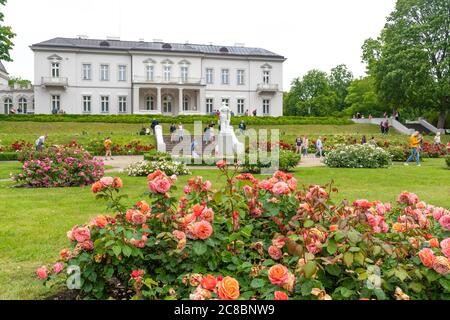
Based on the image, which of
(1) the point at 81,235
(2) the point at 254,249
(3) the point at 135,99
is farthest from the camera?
(3) the point at 135,99

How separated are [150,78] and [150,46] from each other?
4055 mm

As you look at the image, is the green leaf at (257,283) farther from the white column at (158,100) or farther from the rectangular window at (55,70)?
the rectangular window at (55,70)

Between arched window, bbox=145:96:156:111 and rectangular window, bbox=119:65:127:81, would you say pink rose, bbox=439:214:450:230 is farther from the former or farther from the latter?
rectangular window, bbox=119:65:127:81

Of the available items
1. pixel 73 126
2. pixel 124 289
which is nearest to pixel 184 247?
pixel 124 289

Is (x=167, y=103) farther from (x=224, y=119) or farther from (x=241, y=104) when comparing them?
(x=224, y=119)

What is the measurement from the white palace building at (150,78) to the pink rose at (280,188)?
4689 centimetres

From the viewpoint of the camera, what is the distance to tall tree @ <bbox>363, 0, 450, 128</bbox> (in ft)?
122

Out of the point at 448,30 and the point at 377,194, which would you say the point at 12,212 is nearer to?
the point at 377,194

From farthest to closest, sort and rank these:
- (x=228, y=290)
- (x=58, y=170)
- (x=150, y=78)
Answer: (x=150, y=78)
(x=58, y=170)
(x=228, y=290)

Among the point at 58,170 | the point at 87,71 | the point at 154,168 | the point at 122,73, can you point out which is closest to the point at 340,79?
the point at 122,73

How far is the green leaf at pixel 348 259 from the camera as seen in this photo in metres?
2.98

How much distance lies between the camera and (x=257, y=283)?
3.06 meters

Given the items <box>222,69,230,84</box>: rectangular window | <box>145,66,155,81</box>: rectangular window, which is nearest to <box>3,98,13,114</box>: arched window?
<box>145,66,155,81</box>: rectangular window

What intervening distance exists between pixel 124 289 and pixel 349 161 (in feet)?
51.7
